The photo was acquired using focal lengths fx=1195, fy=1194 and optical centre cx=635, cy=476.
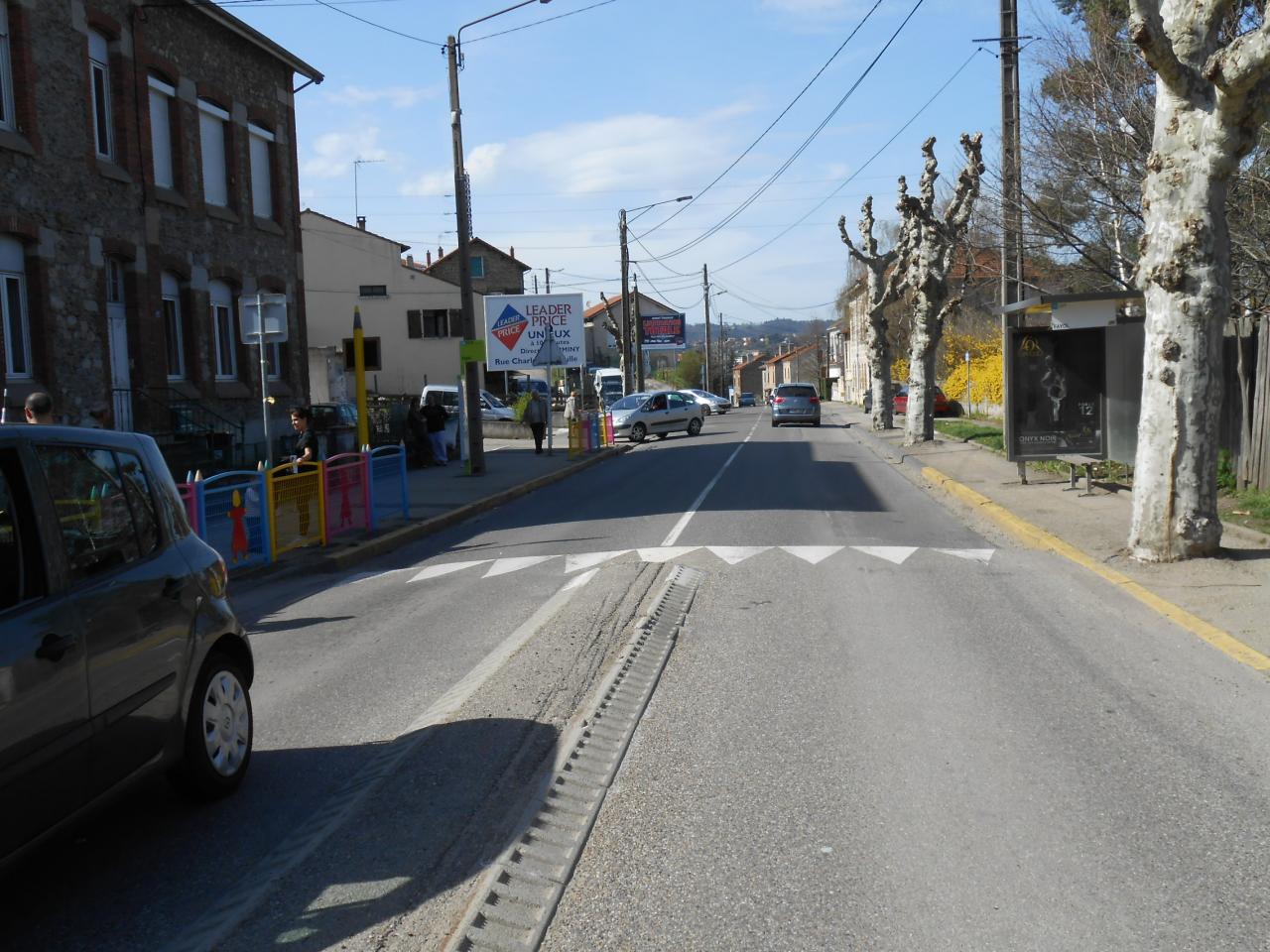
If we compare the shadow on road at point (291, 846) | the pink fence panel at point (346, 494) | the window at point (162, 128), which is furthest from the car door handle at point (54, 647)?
the window at point (162, 128)

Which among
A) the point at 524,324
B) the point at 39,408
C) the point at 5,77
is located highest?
the point at 5,77

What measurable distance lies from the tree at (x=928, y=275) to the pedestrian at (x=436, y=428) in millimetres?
11383

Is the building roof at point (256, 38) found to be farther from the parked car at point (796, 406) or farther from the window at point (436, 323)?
the window at point (436, 323)

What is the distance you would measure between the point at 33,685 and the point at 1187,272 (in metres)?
9.18

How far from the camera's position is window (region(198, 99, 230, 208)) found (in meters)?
23.6

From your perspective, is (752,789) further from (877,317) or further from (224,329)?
(877,317)

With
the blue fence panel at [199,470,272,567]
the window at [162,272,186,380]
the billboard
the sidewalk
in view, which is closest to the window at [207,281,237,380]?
the window at [162,272,186,380]

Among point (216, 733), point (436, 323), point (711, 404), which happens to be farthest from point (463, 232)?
point (711, 404)

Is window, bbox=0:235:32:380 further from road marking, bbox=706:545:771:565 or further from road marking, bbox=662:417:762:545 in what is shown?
road marking, bbox=706:545:771:565

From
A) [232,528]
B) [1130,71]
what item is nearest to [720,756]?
[232,528]

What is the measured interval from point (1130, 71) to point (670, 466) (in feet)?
39.7

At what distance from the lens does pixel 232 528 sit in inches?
480

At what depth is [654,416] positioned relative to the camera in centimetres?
4188

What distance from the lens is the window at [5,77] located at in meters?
17.5
